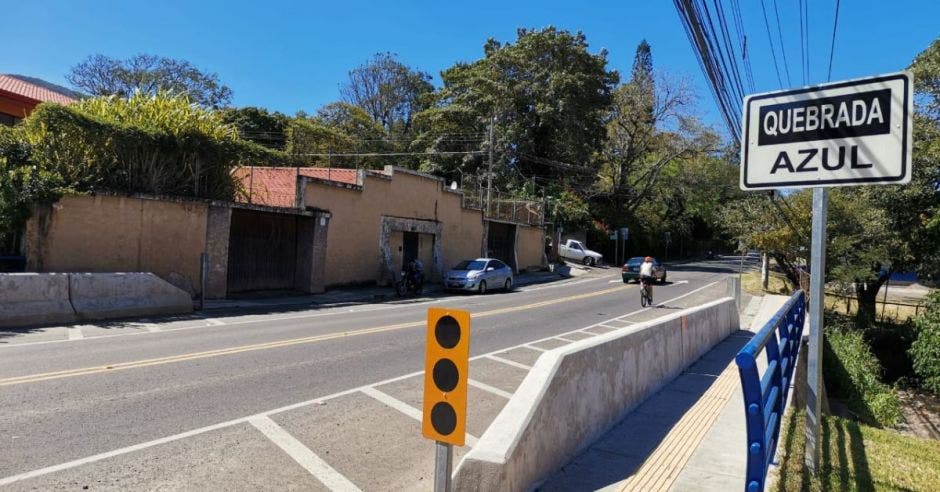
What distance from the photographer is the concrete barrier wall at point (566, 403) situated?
3627mm

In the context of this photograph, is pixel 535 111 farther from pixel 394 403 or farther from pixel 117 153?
pixel 394 403

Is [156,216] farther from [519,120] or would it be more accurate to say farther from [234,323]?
[519,120]

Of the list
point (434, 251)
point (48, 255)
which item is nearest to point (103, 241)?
point (48, 255)

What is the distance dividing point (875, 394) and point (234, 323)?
14.1 metres

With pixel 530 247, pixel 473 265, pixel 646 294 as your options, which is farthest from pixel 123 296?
pixel 530 247

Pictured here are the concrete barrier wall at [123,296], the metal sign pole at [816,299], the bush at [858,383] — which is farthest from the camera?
the concrete barrier wall at [123,296]

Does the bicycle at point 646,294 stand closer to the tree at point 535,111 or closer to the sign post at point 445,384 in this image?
the sign post at point 445,384

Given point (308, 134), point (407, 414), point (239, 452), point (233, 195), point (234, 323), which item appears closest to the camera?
point (239, 452)

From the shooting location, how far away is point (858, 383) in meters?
13.3

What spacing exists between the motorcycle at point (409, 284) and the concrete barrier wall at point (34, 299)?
10957mm

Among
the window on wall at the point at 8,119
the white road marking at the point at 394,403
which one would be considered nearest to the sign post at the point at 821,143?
the white road marking at the point at 394,403

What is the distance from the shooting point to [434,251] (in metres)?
27.8

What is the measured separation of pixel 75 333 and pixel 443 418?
10946 millimetres

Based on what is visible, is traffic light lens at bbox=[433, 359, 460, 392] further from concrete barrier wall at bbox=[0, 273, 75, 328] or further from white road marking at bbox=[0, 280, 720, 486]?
concrete barrier wall at bbox=[0, 273, 75, 328]
